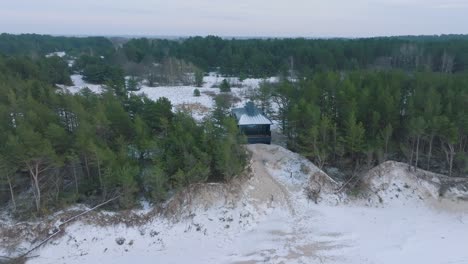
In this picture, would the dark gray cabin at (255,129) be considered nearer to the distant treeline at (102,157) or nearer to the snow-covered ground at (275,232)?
the distant treeline at (102,157)

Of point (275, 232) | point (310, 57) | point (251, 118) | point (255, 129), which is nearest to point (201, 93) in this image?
point (255, 129)

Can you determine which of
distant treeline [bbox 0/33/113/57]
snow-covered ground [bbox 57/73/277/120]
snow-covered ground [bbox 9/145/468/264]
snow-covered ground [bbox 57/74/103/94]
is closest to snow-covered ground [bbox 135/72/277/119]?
snow-covered ground [bbox 57/73/277/120]

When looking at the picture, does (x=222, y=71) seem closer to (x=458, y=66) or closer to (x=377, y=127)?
(x=458, y=66)

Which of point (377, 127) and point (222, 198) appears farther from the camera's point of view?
point (377, 127)

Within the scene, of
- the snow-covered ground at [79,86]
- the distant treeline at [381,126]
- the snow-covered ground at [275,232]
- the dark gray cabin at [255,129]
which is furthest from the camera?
the snow-covered ground at [79,86]

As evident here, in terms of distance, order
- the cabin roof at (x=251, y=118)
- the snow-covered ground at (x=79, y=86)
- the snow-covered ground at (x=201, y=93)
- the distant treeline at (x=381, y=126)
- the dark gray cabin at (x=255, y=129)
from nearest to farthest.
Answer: the distant treeline at (x=381, y=126)
the cabin roof at (x=251, y=118)
the dark gray cabin at (x=255, y=129)
the snow-covered ground at (x=201, y=93)
the snow-covered ground at (x=79, y=86)

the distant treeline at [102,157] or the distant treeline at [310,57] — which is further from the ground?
the distant treeline at [310,57]

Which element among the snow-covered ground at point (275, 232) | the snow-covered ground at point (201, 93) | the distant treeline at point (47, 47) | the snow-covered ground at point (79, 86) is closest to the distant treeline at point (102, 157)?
the snow-covered ground at point (275, 232)

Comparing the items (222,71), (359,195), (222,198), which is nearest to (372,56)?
(222,71)
